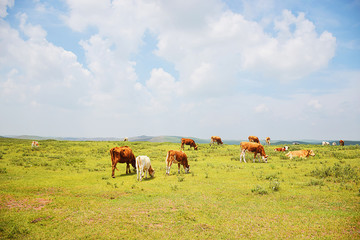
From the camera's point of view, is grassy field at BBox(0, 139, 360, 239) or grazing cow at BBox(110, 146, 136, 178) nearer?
grassy field at BBox(0, 139, 360, 239)

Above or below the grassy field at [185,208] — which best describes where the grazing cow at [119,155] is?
above

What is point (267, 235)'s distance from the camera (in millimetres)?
7340

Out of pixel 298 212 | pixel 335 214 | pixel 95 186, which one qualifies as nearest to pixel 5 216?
pixel 95 186

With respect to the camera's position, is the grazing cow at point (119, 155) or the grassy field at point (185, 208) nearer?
the grassy field at point (185, 208)

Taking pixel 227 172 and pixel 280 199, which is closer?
pixel 280 199

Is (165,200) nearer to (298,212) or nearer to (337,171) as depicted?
(298,212)

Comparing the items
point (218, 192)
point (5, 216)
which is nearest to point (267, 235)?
point (218, 192)

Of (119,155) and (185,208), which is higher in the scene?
(119,155)

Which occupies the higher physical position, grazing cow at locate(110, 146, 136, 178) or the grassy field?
grazing cow at locate(110, 146, 136, 178)

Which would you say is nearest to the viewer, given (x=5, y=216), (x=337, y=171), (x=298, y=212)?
(x=5, y=216)

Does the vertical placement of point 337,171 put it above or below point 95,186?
above

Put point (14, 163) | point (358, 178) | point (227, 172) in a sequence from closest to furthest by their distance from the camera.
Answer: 1. point (358, 178)
2. point (227, 172)
3. point (14, 163)

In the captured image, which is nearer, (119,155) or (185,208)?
(185,208)

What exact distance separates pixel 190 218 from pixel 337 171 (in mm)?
13973
